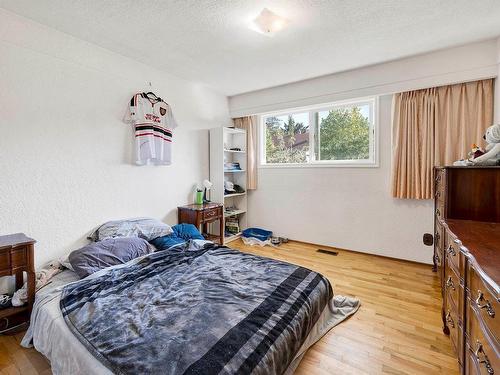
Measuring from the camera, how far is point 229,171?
4180 millimetres

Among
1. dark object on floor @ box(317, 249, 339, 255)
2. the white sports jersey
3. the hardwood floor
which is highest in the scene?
the white sports jersey

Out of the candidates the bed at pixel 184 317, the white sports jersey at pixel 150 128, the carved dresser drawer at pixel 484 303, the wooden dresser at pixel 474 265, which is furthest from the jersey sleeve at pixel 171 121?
the carved dresser drawer at pixel 484 303

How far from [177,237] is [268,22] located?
2289 mm

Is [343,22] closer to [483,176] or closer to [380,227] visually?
[483,176]

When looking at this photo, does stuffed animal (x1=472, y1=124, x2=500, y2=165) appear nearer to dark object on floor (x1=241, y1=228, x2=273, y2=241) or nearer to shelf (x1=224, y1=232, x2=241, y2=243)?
dark object on floor (x1=241, y1=228, x2=273, y2=241)

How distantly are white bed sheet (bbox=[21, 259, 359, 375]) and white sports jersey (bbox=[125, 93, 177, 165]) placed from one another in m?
1.47

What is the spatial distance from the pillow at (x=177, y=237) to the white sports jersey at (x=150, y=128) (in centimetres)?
92

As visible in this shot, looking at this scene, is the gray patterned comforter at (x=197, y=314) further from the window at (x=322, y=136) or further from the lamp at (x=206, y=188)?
the window at (x=322, y=136)

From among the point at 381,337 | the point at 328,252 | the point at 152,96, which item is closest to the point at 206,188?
the point at 152,96

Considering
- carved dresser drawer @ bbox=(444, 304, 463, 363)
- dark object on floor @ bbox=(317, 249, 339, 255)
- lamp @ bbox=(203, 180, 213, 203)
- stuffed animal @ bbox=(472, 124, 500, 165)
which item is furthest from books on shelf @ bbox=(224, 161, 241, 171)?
carved dresser drawer @ bbox=(444, 304, 463, 363)

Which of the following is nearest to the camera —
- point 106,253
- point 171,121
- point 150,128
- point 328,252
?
point 106,253

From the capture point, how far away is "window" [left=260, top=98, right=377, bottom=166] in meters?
3.45

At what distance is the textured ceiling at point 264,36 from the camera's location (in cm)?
192

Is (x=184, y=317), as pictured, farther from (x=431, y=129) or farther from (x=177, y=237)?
(x=431, y=129)
